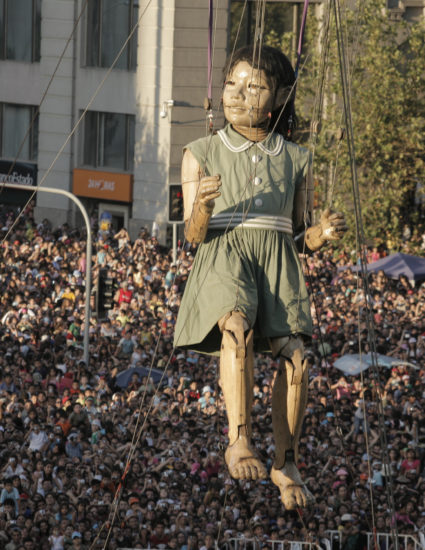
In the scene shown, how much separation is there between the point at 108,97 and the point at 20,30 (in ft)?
12.6

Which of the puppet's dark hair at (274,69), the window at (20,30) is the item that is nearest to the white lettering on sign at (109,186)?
the window at (20,30)

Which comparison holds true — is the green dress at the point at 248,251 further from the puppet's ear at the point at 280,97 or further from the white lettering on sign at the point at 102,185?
the white lettering on sign at the point at 102,185

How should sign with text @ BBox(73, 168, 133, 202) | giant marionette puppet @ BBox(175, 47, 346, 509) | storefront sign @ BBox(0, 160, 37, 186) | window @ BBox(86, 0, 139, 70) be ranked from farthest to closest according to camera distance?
1. storefront sign @ BBox(0, 160, 37, 186)
2. sign with text @ BBox(73, 168, 133, 202)
3. window @ BBox(86, 0, 139, 70)
4. giant marionette puppet @ BBox(175, 47, 346, 509)

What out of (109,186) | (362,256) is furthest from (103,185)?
(362,256)

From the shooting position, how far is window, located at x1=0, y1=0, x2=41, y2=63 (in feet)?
133

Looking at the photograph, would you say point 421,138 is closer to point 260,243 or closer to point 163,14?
point 163,14

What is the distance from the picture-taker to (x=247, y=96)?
355 inches

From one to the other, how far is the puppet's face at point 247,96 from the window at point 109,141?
29.9 meters

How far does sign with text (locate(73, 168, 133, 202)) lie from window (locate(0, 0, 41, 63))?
3792 mm

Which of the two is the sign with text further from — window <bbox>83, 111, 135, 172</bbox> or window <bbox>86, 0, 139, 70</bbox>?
window <bbox>86, 0, 139, 70</bbox>

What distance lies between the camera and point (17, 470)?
60.1 feet

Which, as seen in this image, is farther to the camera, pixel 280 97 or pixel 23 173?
→ pixel 23 173

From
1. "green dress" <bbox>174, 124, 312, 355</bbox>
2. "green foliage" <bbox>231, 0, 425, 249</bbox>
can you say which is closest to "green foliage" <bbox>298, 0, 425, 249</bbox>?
"green foliage" <bbox>231, 0, 425, 249</bbox>

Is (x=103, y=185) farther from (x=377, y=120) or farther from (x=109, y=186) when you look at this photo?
(x=377, y=120)
